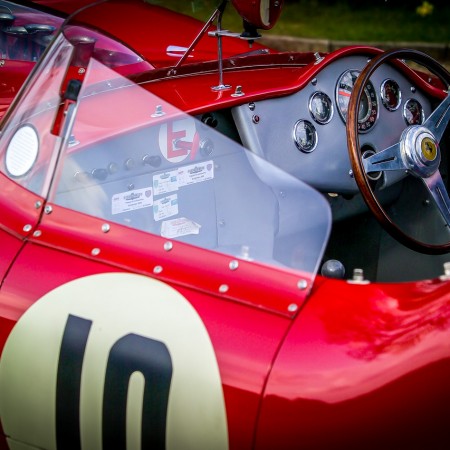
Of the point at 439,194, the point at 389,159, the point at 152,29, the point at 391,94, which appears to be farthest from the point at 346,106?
the point at 152,29

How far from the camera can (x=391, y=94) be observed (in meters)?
3.18

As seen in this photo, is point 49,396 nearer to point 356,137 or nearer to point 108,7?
point 356,137

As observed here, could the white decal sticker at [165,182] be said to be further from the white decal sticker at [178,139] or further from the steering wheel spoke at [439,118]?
the steering wheel spoke at [439,118]

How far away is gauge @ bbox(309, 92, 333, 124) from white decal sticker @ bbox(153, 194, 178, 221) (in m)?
0.60

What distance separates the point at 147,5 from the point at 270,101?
6.74 feet

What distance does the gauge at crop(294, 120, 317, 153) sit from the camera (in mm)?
2922

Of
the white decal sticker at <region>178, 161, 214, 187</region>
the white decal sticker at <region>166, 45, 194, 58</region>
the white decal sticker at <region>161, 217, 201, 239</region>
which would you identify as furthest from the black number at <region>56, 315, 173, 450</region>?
the white decal sticker at <region>166, 45, 194, 58</region>

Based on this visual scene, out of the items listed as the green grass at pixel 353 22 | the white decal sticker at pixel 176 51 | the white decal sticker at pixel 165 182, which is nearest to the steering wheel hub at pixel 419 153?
the white decal sticker at pixel 165 182

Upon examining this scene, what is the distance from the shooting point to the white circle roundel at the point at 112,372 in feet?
6.76

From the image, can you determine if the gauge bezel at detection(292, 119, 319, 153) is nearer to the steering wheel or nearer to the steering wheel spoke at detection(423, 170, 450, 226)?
the steering wheel

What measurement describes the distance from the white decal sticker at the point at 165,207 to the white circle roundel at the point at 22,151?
14.4 inches

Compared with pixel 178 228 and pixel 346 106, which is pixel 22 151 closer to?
pixel 178 228

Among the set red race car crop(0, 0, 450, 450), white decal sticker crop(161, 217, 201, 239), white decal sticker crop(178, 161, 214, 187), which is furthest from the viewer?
white decal sticker crop(178, 161, 214, 187)

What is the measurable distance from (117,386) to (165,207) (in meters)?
0.66
